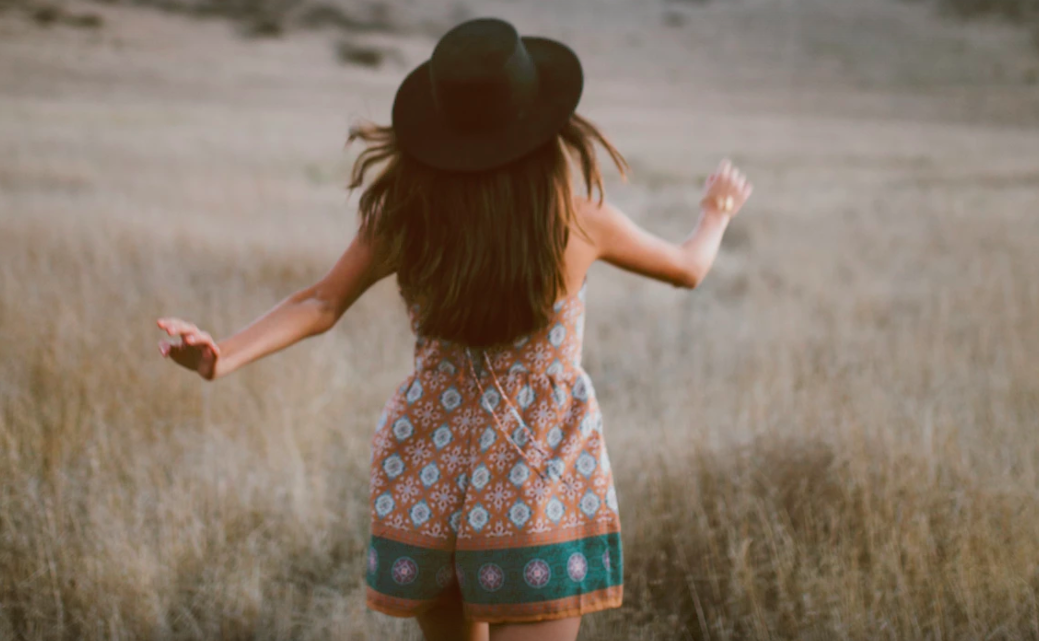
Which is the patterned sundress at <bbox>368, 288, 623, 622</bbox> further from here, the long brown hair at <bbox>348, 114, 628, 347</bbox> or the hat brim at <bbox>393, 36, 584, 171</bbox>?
the hat brim at <bbox>393, 36, 584, 171</bbox>

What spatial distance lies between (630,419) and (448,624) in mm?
2389

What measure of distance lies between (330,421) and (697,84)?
46.0 meters

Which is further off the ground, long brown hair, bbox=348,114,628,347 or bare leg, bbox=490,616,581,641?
long brown hair, bbox=348,114,628,347

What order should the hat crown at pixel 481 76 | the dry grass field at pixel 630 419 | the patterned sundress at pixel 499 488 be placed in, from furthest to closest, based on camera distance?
1. the dry grass field at pixel 630 419
2. the patterned sundress at pixel 499 488
3. the hat crown at pixel 481 76

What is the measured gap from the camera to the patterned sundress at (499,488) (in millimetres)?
1961

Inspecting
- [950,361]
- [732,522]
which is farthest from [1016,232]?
[732,522]

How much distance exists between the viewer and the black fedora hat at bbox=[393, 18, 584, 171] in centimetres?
186

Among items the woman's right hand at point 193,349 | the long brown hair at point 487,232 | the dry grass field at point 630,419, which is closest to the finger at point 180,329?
the woman's right hand at point 193,349

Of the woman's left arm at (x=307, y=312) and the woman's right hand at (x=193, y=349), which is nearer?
the woman's right hand at (x=193, y=349)

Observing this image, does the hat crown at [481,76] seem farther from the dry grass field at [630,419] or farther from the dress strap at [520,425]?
the dry grass field at [630,419]

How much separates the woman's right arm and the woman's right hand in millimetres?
816

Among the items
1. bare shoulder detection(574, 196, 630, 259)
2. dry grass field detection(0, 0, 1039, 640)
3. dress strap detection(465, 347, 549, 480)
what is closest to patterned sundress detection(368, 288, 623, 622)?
dress strap detection(465, 347, 549, 480)

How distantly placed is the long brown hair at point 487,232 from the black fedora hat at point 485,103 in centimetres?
5

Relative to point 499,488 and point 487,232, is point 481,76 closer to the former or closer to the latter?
point 487,232
